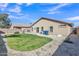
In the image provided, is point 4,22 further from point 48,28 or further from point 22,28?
point 48,28

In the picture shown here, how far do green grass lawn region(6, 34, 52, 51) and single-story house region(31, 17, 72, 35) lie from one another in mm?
82

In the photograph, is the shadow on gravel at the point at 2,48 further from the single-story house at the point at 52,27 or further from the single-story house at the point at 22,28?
the single-story house at the point at 52,27

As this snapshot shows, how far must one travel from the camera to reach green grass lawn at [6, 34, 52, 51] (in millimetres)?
6562

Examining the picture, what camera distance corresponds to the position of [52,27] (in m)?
6.57

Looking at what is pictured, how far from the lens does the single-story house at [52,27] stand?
6.56m

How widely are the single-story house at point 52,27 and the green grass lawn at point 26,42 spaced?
82 mm

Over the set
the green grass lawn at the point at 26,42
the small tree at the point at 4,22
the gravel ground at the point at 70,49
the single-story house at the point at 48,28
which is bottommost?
the gravel ground at the point at 70,49

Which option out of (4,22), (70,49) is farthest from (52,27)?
(4,22)

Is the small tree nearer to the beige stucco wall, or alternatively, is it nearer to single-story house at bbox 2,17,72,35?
single-story house at bbox 2,17,72,35

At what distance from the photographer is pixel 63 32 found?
6574 millimetres

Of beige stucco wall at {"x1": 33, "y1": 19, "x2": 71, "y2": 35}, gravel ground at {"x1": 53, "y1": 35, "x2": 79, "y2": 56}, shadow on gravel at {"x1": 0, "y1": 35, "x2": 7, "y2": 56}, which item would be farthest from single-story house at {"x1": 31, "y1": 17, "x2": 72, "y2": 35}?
shadow on gravel at {"x1": 0, "y1": 35, "x2": 7, "y2": 56}

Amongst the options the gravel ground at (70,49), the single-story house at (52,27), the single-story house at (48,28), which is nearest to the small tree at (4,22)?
the single-story house at (48,28)

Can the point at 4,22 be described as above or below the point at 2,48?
above

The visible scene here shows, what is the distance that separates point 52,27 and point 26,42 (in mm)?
348
